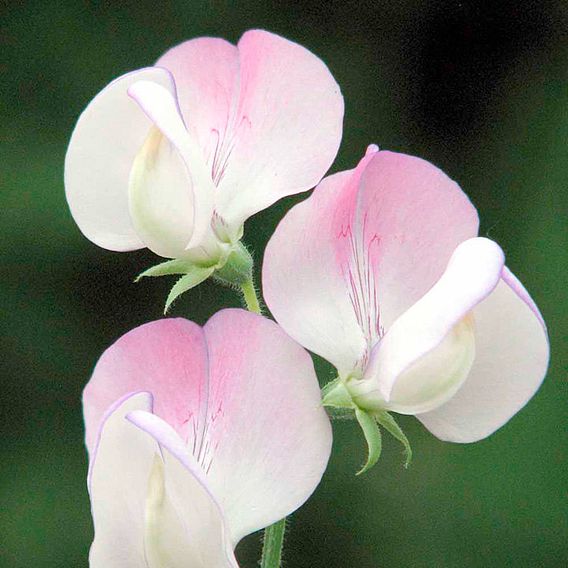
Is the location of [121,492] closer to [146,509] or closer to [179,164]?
[146,509]

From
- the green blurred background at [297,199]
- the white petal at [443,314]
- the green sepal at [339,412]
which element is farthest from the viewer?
the green blurred background at [297,199]

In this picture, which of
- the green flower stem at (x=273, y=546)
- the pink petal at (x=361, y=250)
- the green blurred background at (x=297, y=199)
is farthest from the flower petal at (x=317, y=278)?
the green blurred background at (x=297, y=199)

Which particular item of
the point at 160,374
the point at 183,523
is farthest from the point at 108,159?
the point at 183,523

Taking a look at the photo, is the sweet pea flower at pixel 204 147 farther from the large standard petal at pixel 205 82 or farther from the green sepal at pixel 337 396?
the green sepal at pixel 337 396

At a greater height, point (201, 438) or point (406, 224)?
point (406, 224)

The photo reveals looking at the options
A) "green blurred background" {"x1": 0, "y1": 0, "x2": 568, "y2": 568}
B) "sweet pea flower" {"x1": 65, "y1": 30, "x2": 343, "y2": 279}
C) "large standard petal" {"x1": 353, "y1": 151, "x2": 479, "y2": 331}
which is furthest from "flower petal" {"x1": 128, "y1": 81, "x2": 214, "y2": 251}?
"green blurred background" {"x1": 0, "y1": 0, "x2": 568, "y2": 568}

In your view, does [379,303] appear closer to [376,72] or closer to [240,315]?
[240,315]

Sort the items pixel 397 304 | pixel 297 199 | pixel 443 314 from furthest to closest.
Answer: pixel 297 199, pixel 397 304, pixel 443 314
